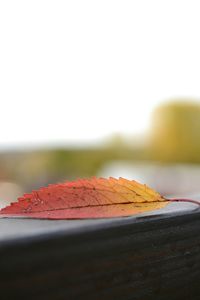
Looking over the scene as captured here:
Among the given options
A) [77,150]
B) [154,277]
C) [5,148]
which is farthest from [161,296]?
[5,148]

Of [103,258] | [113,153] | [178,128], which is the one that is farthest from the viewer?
[113,153]

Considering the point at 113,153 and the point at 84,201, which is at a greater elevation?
the point at 84,201

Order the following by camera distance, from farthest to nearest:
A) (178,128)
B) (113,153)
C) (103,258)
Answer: (113,153), (178,128), (103,258)

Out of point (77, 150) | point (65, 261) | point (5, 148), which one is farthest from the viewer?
point (5, 148)

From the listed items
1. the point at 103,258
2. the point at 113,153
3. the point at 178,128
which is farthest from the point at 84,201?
the point at 113,153

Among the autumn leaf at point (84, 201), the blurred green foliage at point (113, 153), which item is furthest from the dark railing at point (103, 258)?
the blurred green foliage at point (113, 153)

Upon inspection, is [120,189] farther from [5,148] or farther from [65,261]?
A: [5,148]

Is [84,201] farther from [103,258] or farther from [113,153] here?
[113,153]
